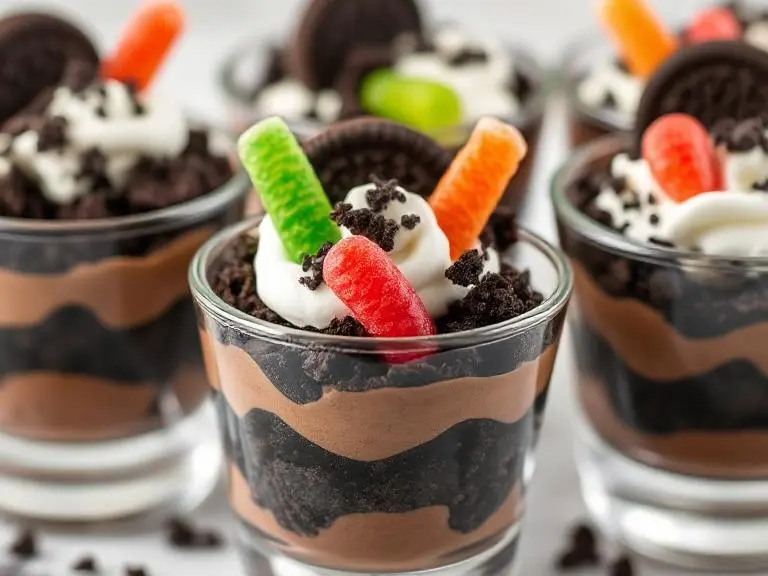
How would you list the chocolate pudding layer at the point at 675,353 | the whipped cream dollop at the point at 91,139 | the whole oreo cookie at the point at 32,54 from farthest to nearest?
the whole oreo cookie at the point at 32,54 < the whipped cream dollop at the point at 91,139 < the chocolate pudding layer at the point at 675,353

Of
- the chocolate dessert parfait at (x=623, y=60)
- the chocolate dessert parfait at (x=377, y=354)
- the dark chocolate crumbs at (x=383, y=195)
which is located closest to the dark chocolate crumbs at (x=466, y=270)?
the chocolate dessert parfait at (x=377, y=354)

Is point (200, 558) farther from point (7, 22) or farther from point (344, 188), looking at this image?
point (7, 22)

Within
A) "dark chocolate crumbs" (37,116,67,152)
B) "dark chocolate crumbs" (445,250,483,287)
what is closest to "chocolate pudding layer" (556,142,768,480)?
"dark chocolate crumbs" (445,250,483,287)

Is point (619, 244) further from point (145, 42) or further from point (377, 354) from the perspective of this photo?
point (145, 42)

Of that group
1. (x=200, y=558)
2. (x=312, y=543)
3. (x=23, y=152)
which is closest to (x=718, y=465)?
(x=312, y=543)

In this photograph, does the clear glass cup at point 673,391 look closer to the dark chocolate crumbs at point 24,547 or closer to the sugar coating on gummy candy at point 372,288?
the sugar coating on gummy candy at point 372,288

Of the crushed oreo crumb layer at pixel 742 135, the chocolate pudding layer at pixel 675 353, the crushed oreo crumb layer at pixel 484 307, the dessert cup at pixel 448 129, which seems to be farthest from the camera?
the dessert cup at pixel 448 129

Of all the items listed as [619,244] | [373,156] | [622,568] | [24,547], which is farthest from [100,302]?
[622,568]
